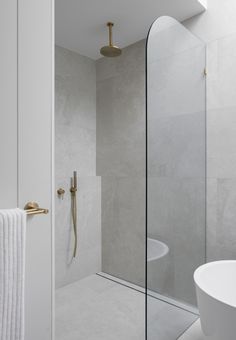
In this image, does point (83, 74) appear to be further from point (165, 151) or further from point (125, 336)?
point (125, 336)

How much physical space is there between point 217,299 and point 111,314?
4.07 ft

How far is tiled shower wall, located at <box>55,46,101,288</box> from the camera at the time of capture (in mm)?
2787

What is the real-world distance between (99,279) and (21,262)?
2.09 metres

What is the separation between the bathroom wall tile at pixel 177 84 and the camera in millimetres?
1645

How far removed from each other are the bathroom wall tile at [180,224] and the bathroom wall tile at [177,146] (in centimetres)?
7

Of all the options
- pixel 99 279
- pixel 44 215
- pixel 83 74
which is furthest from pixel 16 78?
pixel 99 279

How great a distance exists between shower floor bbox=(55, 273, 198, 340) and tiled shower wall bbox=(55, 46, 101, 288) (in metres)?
0.25

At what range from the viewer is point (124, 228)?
2941mm

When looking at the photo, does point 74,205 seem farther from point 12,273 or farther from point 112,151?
point 12,273

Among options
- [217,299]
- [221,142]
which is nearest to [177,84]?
[221,142]

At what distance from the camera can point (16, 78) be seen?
116 centimetres

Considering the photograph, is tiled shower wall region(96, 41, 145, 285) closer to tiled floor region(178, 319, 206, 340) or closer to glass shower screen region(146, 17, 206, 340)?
glass shower screen region(146, 17, 206, 340)

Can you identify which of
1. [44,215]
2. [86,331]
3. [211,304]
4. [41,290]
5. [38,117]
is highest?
[38,117]

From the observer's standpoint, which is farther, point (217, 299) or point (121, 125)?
point (121, 125)
